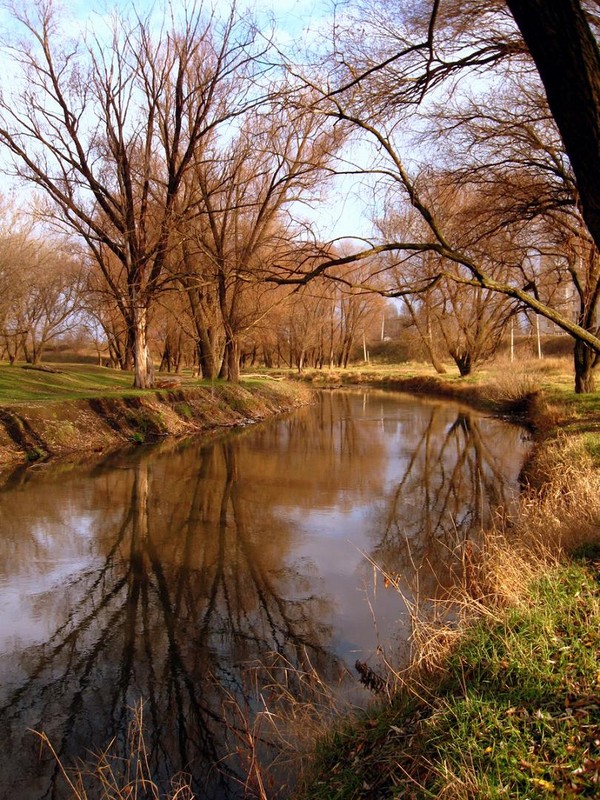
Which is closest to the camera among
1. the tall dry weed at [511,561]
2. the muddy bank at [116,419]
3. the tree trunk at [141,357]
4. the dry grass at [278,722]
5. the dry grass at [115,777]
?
the dry grass at [115,777]

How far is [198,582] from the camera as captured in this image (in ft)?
21.5

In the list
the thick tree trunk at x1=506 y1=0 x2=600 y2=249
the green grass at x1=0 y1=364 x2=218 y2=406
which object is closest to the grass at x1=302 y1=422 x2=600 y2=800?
the thick tree trunk at x1=506 y1=0 x2=600 y2=249

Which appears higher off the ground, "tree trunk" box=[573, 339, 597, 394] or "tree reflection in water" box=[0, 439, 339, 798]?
"tree trunk" box=[573, 339, 597, 394]

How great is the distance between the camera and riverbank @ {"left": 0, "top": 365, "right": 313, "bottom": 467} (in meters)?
13.4

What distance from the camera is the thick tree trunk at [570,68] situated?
3.26 meters

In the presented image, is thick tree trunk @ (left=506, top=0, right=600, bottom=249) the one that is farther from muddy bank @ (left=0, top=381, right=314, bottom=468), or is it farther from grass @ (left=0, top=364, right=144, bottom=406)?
grass @ (left=0, top=364, right=144, bottom=406)

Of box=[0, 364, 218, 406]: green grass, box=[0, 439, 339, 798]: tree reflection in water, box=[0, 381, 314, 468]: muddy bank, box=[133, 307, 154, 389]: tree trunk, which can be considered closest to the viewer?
box=[0, 439, 339, 798]: tree reflection in water

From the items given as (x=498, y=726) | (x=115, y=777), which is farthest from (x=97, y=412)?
(x=498, y=726)

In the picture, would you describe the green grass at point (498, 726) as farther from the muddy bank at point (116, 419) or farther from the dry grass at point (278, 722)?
the muddy bank at point (116, 419)

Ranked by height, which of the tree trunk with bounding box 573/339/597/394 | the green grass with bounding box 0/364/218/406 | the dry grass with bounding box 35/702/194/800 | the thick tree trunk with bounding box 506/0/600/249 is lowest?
the dry grass with bounding box 35/702/194/800

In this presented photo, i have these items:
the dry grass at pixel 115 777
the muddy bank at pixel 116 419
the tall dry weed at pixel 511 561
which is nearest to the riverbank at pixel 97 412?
the muddy bank at pixel 116 419

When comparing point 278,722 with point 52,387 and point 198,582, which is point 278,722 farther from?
point 52,387

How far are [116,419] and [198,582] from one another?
405 inches

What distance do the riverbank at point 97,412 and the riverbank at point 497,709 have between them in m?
10.5
